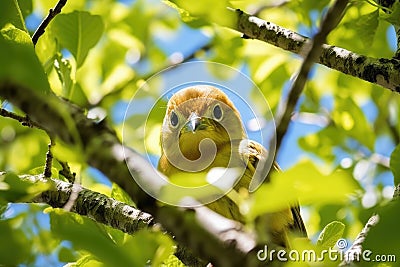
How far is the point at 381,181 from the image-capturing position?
4.62 m

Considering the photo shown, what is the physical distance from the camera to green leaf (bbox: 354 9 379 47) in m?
2.95

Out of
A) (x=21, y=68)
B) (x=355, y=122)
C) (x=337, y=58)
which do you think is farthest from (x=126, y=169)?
(x=355, y=122)

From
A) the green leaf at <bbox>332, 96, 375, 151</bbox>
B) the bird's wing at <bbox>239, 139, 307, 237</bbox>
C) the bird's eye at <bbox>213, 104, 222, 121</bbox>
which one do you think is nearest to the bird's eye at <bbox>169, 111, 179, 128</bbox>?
the bird's eye at <bbox>213, 104, 222, 121</bbox>

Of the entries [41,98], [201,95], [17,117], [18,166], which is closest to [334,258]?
[41,98]

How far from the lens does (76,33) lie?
10.4ft

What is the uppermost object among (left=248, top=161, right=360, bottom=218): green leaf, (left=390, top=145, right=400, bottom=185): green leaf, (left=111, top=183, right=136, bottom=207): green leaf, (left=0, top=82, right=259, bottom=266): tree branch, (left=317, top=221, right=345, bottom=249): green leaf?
(left=248, top=161, right=360, bottom=218): green leaf

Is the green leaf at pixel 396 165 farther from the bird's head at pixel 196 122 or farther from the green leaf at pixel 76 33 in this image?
the bird's head at pixel 196 122

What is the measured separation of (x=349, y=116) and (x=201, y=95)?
3.59 feet

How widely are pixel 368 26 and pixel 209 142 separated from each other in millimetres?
1221

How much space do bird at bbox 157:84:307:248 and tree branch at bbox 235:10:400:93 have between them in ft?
1.58

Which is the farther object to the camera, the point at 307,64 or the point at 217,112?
the point at 217,112

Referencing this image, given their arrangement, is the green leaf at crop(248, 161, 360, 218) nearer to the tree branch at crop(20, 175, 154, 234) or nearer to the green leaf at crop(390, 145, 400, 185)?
the green leaf at crop(390, 145, 400, 185)

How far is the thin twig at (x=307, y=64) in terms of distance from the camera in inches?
44.3

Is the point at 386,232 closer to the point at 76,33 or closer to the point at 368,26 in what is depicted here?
the point at 368,26
